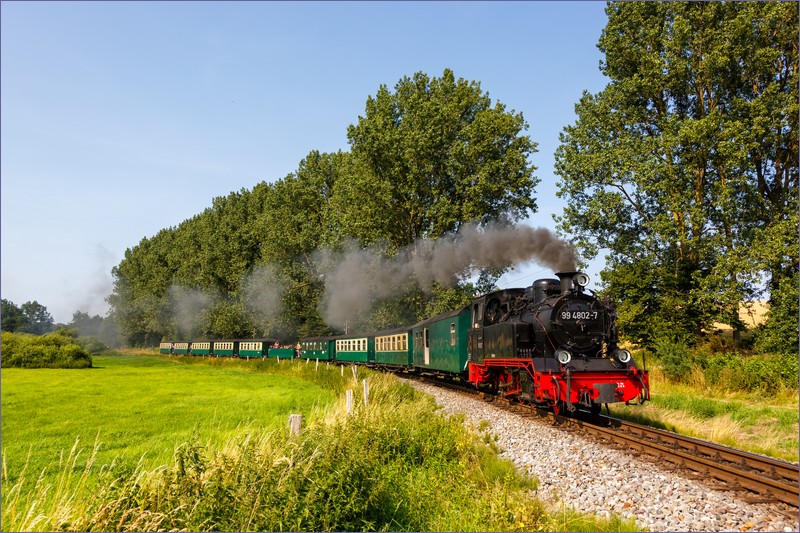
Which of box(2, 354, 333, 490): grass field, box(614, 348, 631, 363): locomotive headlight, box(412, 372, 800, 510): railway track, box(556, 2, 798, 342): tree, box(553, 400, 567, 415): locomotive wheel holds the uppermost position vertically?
box(556, 2, 798, 342): tree

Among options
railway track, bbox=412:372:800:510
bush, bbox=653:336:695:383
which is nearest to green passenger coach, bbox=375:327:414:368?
bush, bbox=653:336:695:383

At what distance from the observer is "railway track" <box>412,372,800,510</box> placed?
722cm

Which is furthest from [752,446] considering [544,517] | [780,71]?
[780,71]

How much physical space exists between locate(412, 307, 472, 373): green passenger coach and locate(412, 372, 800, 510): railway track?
7.55 m

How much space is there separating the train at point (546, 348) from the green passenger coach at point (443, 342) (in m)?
0.04

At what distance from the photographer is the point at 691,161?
77.7 feet

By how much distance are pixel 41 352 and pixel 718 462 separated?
135 feet

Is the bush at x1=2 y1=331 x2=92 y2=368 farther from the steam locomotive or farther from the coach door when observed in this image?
the steam locomotive

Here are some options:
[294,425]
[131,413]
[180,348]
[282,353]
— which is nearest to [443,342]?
[131,413]

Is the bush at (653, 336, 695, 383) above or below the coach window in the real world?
below

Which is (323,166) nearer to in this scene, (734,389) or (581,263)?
(581,263)

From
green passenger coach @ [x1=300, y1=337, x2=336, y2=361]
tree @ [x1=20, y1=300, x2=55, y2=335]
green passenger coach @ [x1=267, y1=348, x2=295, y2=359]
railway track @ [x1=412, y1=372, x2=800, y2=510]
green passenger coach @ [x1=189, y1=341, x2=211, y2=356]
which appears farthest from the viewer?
tree @ [x1=20, y1=300, x2=55, y2=335]

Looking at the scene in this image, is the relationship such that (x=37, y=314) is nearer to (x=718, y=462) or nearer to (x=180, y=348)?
(x=180, y=348)

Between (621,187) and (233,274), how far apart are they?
4699 centimetres
